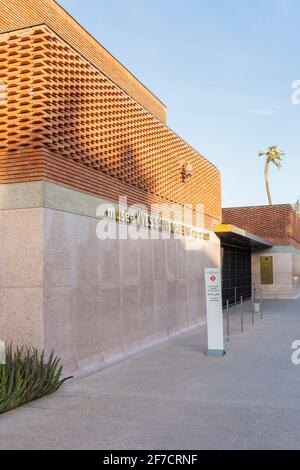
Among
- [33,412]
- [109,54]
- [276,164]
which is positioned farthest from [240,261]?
[276,164]

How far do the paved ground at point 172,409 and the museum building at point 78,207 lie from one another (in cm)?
114

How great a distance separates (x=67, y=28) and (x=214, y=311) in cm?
1282

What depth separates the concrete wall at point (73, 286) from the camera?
841cm

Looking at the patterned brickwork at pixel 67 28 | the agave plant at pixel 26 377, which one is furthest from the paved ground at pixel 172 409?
the patterned brickwork at pixel 67 28

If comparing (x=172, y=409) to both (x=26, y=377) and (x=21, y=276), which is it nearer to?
(x=26, y=377)

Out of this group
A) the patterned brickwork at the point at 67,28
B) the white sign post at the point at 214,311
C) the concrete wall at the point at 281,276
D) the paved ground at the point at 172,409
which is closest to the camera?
the paved ground at the point at 172,409

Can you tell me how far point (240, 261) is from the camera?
1163 inches

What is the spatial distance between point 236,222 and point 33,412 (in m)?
27.8

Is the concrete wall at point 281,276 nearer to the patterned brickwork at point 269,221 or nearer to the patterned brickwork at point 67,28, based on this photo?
the patterned brickwork at point 269,221

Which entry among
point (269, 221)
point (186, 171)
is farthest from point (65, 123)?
point (269, 221)

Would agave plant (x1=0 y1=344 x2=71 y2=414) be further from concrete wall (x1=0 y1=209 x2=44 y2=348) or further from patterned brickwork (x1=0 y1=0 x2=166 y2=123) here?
patterned brickwork (x1=0 y1=0 x2=166 y2=123)

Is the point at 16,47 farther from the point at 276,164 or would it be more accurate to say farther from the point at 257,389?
the point at 276,164

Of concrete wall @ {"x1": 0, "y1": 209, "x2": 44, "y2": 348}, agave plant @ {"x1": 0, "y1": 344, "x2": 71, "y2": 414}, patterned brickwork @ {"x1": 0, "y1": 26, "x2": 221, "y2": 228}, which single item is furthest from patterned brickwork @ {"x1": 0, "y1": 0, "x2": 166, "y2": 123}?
agave plant @ {"x1": 0, "y1": 344, "x2": 71, "y2": 414}

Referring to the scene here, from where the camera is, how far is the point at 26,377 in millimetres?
7508
